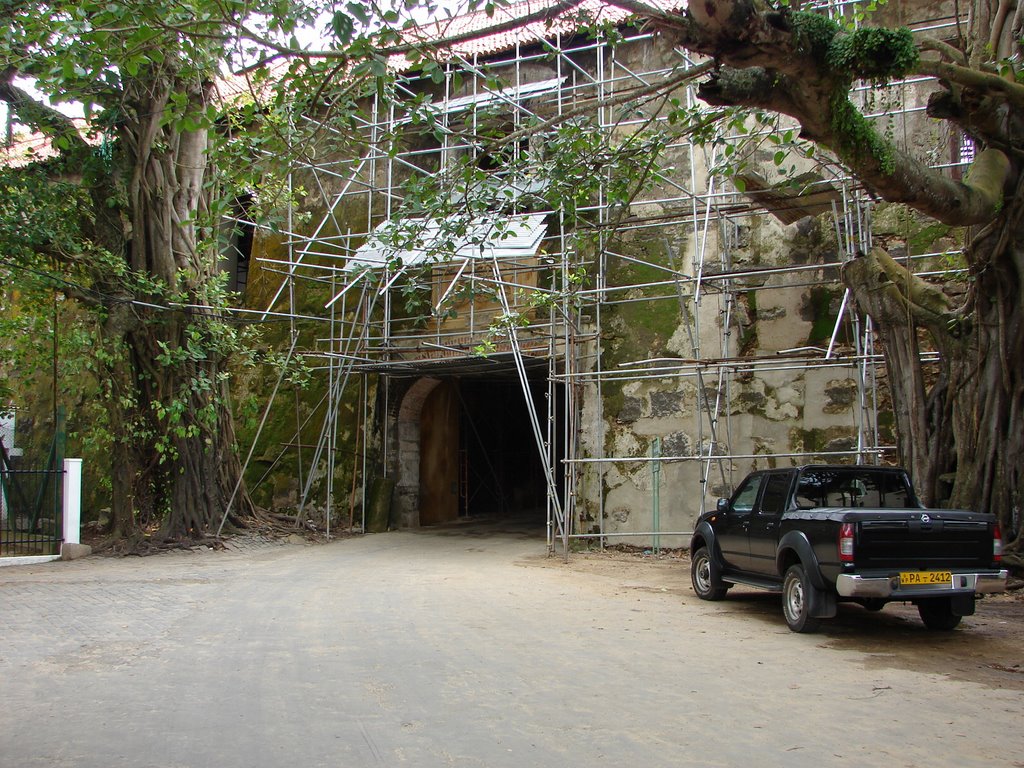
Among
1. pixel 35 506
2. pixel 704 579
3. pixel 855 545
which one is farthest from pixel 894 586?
pixel 35 506

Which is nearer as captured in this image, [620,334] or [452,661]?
[452,661]

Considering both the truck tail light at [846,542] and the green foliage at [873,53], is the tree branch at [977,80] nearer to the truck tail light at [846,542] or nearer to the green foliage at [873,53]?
the green foliage at [873,53]

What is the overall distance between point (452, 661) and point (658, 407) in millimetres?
7969

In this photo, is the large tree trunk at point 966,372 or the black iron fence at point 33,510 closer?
the large tree trunk at point 966,372

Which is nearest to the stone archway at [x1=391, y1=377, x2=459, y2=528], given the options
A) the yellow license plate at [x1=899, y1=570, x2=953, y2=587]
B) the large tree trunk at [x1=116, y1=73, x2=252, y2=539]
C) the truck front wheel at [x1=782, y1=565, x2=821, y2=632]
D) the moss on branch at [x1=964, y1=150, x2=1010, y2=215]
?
the large tree trunk at [x1=116, y1=73, x2=252, y2=539]

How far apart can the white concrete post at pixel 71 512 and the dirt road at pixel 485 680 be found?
9.70ft

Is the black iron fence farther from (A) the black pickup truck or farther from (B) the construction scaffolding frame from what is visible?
(A) the black pickup truck

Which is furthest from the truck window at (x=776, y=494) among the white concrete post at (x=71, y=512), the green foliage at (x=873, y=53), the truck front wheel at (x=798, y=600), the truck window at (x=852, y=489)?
the white concrete post at (x=71, y=512)

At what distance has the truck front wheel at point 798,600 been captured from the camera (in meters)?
7.39

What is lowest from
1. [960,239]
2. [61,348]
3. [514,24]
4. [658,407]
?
[658,407]

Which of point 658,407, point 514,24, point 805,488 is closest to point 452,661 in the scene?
point 805,488

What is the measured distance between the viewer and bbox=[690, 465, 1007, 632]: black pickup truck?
6.95 meters

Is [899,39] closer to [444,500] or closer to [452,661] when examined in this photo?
[452,661]

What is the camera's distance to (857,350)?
36.4 feet
